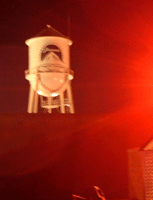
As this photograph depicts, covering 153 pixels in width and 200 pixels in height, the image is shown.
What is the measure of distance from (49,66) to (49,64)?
0.09 meters

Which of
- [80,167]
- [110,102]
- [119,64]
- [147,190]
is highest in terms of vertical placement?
[119,64]

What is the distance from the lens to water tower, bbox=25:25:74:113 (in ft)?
44.4

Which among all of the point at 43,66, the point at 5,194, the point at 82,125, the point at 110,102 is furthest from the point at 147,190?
the point at 110,102

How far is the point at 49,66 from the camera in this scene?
13.5m

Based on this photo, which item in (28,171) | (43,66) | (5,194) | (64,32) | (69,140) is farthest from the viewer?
(64,32)

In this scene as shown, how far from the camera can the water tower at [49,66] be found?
1355cm

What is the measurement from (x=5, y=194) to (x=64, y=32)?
1020 cm

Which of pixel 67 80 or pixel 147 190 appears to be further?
pixel 67 80

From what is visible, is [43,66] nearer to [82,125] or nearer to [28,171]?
[82,125]

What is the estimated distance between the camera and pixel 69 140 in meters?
10.6

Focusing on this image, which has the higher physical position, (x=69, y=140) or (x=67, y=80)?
(x=67, y=80)

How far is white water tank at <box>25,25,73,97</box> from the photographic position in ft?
44.4

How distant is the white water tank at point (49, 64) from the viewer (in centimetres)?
1355

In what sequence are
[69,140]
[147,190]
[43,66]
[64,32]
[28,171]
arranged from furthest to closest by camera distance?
[64,32], [43,66], [69,140], [28,171], [147,190]
